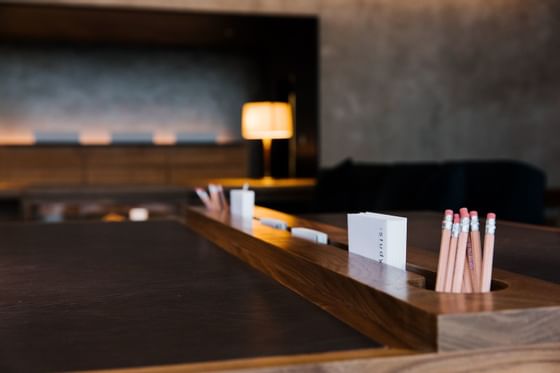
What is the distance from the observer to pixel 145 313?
41.4 inches

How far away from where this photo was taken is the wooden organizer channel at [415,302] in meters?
0.82

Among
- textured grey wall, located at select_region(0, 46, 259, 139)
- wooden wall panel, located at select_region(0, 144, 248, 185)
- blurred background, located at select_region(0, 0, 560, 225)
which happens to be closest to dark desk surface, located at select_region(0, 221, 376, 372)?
blurred background, located at select_region(0, 0, 560, 225)

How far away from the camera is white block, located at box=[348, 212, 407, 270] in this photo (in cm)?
112

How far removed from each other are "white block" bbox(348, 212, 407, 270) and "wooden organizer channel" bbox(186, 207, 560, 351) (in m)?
0.02

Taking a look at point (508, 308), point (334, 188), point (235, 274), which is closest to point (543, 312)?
point (508, 308)

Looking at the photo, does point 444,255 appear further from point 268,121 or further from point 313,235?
point 268,121

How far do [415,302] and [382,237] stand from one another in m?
0.28

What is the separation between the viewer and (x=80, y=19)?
7.46 metres

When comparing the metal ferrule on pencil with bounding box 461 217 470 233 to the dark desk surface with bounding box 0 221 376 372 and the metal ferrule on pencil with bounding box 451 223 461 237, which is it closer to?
the metal ferrule on pencil with bounding box 451 223 461 237

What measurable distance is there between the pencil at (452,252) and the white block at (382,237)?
0.14m

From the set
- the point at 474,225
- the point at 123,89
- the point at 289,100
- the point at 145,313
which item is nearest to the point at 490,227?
the point at 474,225

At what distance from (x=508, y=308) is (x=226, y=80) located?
9399 millimetres

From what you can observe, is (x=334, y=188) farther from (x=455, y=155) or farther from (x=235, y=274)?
(x=235, y=274)

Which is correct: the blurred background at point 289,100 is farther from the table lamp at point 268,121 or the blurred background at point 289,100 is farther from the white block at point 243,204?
the white block at point 243,204
